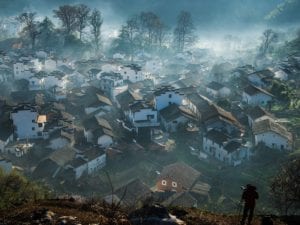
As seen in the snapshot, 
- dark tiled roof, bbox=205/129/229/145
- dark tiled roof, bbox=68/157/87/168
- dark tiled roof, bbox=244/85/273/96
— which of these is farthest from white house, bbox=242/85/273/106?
dark tiled roof, bbox=68/157/87/168

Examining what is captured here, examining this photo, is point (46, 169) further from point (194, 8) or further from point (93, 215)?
point (194, 8)

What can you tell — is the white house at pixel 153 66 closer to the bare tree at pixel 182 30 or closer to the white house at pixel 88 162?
the bare tree at pixel 182 30

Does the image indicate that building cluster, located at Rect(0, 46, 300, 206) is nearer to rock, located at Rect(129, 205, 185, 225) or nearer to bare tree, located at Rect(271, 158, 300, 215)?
bare tree, located at Rect(271, 158, 300, 215)

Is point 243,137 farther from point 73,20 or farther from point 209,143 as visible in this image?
point 73,20

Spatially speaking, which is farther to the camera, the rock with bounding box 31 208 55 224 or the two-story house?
the two-story house

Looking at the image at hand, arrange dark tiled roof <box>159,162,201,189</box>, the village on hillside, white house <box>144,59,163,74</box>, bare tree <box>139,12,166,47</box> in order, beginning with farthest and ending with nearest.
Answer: bare tree <box>139,12,166,47</box>
white house <box>144,59,163,74</box>
the village on hillside
dark tiled roof <box>159,162,201,189</box>

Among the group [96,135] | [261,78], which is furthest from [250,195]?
[261,78]

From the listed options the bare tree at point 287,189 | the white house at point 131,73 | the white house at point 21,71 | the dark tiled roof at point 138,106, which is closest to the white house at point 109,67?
the white house at point 131,73

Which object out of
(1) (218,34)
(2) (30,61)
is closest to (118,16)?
(1) (218,34)
